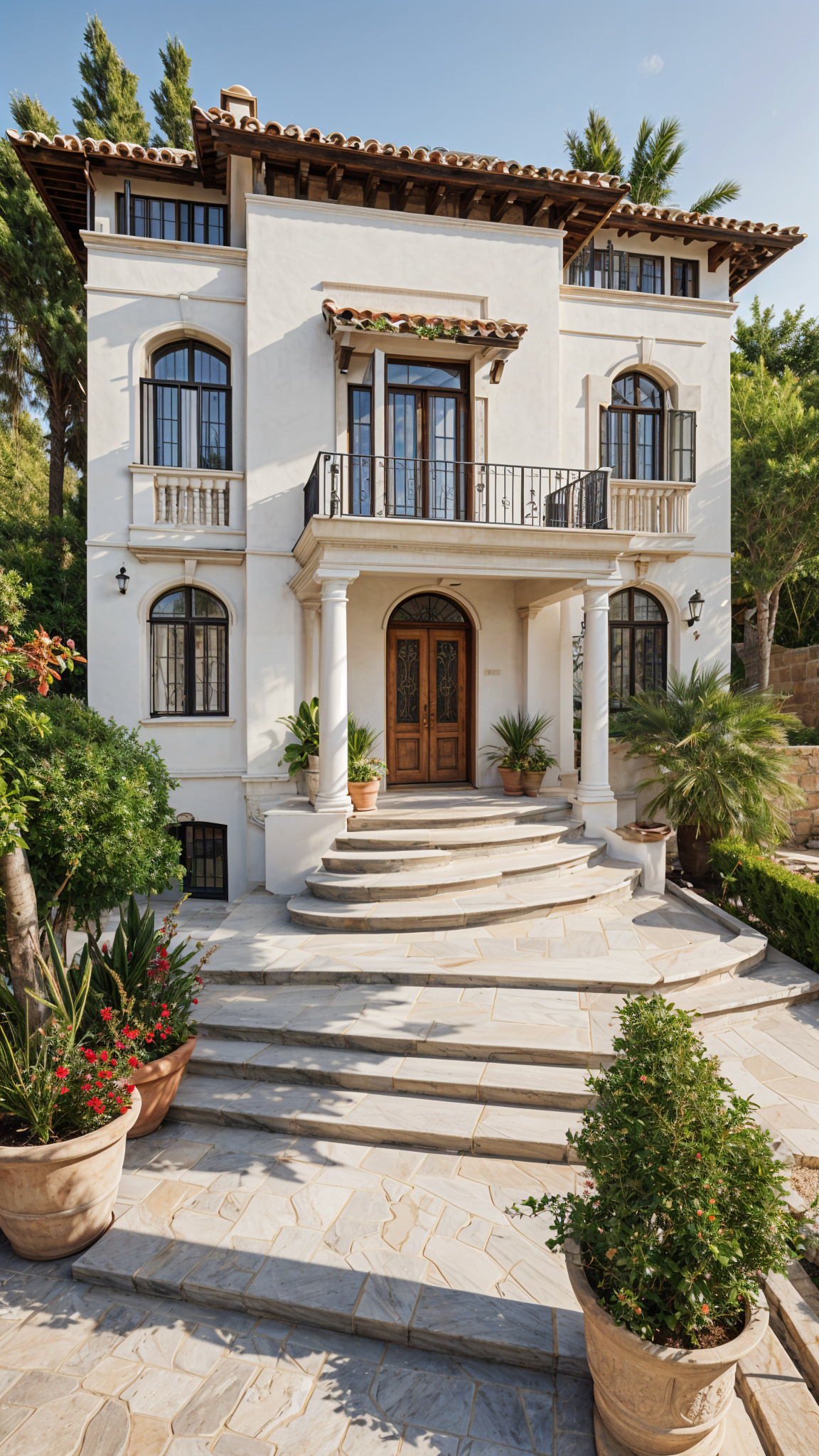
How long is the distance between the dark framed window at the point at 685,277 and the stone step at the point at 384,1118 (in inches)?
526

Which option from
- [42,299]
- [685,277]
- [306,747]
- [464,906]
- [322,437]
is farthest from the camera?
[42,299]

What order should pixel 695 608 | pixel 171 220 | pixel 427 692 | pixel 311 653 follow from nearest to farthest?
pixel 311 653 < pixel 171 220 < pixel 427 692 < pixel 695 608

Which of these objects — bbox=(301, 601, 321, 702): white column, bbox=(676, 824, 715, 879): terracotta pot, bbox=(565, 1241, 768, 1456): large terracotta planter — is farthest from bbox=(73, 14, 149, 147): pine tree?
bbox=(565, 1241, 768, 1456): large terracotta planter

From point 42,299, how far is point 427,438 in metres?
11.2

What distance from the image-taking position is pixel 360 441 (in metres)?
10.6

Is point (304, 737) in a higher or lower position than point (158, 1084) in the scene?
higher

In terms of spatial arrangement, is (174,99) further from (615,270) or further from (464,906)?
(464,906)

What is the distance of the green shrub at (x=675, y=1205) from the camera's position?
2.49m

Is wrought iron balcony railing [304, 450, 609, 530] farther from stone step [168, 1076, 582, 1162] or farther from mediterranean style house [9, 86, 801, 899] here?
stone step [168, 1076, 582, 1162]

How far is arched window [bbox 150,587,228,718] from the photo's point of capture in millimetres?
10688

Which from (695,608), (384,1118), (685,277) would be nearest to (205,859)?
(384,1118)

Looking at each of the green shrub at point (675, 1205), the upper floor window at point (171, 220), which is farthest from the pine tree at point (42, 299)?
the green shrub at point (675, 1205)

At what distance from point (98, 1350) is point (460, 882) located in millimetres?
5208

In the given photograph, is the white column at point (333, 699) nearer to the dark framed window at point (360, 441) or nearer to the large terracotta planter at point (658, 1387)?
the dark framed window at point (360, 441)
